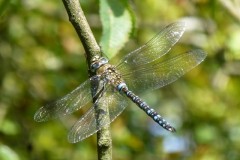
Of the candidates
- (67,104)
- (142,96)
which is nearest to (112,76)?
(67,104)

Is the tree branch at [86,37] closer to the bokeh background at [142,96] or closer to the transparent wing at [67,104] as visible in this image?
the transparent wing at [67,104]

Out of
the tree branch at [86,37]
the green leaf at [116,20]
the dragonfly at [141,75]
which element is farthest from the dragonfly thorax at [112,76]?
the tree branch at [86,37]

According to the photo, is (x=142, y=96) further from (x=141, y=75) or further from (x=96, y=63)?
(x=96, y=63)

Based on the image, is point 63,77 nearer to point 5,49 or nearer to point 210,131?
point 5,49

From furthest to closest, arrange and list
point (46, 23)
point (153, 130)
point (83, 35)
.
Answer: point (153, 130) → point (46, 23) → point (83, 35)

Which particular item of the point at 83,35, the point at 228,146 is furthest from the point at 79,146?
the point at 83,35

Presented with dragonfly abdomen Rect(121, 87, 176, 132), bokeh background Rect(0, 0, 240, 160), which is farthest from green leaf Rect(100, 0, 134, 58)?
bokeh background Rect(0, 0, 240, 160)

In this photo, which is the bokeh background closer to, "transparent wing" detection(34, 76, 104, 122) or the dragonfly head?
"transparent wing" detection(34, 76, 104, 122)
